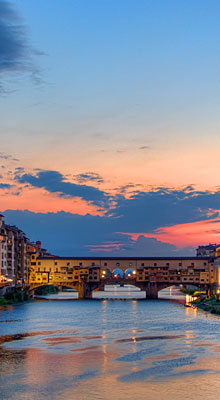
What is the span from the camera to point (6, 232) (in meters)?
103

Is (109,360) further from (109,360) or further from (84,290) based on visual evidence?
(84,290)

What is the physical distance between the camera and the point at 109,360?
124 feet

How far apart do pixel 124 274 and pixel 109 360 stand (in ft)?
283

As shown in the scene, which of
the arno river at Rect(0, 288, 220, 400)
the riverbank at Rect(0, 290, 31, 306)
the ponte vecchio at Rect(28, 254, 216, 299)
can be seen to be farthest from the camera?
the ponte vecchio at Rect(28, 254, 216, 299)

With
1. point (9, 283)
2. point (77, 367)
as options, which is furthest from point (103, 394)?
point (9, 283)

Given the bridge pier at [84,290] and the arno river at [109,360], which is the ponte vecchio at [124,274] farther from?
the arno river at [109,360]

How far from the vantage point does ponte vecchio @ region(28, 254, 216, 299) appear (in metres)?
122

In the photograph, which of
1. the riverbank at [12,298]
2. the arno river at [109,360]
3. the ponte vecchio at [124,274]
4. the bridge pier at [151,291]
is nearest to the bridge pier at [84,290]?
the ponte vecchio at [124,274]

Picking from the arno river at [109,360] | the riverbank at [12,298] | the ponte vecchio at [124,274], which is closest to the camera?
the arno river at [109,360]

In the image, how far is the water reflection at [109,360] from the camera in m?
29.3

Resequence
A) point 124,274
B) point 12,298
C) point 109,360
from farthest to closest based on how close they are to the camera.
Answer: point 124,274 < point 12,298 < point 109,360

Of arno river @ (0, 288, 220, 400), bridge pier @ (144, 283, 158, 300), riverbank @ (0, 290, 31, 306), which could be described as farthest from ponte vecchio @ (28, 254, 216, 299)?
arno river @ (0, 288, 220, 400)

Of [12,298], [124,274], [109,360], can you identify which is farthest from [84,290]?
[109,360]

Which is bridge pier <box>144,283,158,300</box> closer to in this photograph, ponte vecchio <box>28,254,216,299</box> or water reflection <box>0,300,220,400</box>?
ponte vecchio <box>28,254,216,299</box>
